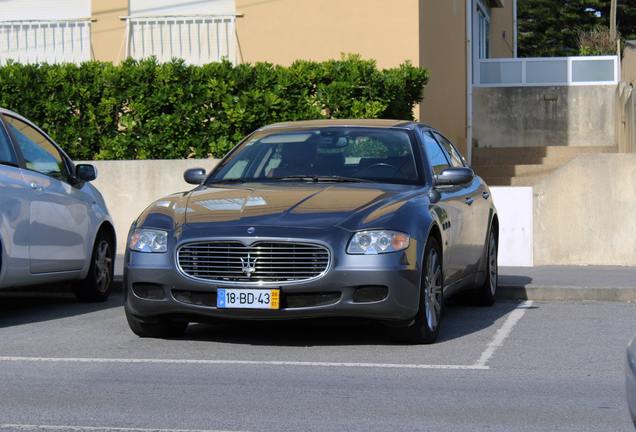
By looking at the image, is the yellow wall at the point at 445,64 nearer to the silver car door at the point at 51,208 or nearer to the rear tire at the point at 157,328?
the silver car door at the point at 51,208

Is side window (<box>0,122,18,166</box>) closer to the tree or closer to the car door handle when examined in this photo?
the car door handle

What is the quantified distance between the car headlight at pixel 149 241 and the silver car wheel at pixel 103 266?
8.54ft

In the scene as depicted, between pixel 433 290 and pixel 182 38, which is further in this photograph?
pixel 182 38

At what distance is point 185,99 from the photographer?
12172mm

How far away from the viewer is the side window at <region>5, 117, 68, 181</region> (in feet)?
25.7

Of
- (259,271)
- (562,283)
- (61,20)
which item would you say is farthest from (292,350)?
(61,20)

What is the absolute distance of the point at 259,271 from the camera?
5.88 m

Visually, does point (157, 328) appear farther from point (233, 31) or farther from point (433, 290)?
point (233, 31)

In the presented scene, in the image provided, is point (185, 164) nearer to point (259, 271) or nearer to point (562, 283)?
point (562, 283)

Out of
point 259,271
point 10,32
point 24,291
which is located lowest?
point 24,291

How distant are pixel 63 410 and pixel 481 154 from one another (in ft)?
49.9

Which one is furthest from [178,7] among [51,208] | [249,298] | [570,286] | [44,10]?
[249,298]

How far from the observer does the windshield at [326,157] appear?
23.3ft

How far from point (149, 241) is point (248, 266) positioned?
784mm
